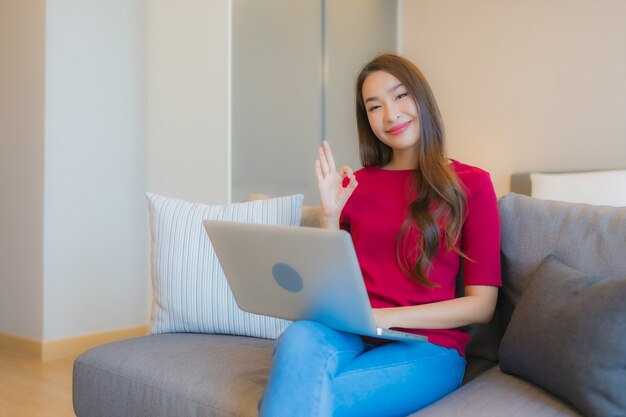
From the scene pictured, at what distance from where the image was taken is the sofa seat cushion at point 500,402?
115 centimetres

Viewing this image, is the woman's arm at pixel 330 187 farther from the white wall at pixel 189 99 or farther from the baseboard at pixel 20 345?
the baseboard at pixel 20 345

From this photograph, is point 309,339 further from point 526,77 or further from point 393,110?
point 526,77

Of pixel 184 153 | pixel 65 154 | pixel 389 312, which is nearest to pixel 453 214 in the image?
pixel 389 312

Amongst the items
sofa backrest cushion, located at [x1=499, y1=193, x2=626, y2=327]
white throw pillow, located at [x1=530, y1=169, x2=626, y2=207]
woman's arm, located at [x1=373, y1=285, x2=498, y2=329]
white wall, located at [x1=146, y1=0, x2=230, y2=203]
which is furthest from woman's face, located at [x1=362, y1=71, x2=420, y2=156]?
white wall, located at [x1=146, y1=0, x2=230, y2=203]

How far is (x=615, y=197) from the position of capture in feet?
8.68

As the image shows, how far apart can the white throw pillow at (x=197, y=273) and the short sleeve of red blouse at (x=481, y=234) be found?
0.55 meters

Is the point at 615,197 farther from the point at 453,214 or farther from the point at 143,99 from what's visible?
the point at 143,99

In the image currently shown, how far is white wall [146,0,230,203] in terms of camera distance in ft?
10.1

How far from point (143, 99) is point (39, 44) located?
0.58m

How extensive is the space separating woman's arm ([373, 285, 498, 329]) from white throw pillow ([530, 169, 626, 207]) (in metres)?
1.42

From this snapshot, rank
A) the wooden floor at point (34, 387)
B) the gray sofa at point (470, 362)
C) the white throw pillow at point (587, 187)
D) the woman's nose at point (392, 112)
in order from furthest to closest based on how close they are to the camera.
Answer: the white throw pillow at point (587, 187) < the wooden floor at point (34, 387) < the woman's nose at point (392, 112) < the gray sofa at point (470, 362)

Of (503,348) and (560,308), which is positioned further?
(503,348)

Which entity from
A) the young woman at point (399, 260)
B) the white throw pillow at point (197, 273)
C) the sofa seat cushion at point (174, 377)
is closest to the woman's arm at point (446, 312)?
the young woman at point (399, 260)

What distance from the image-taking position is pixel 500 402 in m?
1.19
